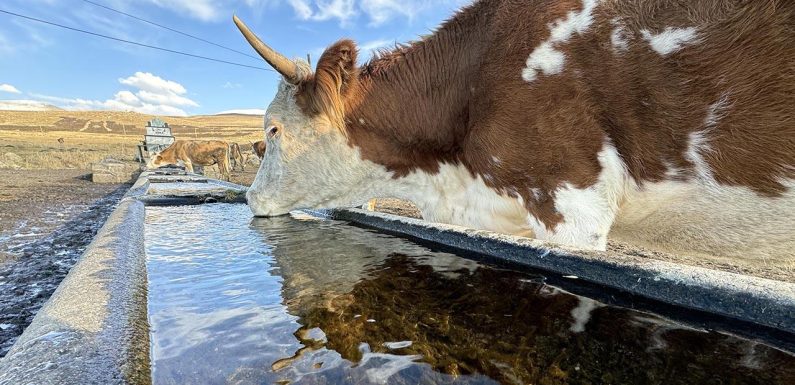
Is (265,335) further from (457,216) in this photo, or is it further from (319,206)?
(319,206)

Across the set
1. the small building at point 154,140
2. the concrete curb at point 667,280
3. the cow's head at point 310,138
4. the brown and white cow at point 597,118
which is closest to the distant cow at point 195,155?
the small building at point 154,140

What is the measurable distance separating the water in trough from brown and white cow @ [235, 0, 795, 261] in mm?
644

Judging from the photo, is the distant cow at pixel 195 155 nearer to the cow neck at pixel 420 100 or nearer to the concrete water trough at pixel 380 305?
the cow neck at pixel 420 100

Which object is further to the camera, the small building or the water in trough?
the small building

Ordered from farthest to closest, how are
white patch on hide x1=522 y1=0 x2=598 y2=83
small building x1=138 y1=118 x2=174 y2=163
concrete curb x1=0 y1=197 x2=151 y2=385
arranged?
small building x1=138 y1=118 x2=174 y2=163, white patch on hide x1=522 y1=0 x2=598 y2=83, concrete curb x1=0 y1=197 x2=151 y2=385

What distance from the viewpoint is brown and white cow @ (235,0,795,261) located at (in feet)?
5.94

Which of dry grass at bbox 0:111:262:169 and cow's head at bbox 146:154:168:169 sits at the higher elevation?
dry grass at bbox 0:111:262:169

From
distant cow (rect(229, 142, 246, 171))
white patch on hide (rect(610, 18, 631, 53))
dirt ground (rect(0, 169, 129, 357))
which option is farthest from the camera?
distant cow (rect(229, 142, 246, 171))

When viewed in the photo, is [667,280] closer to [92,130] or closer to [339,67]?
[339,67]

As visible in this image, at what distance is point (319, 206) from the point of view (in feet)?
12.2

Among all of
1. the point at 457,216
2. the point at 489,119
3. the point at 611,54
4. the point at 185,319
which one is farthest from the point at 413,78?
the point at 185,319

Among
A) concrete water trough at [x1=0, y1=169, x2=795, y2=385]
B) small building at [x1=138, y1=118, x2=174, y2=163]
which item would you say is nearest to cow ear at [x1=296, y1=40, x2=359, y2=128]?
concrete water trough at [x1=0, y1=169, x2=795, y2=385]

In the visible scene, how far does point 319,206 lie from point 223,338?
2.41 meters

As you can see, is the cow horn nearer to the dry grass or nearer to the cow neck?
the cow neck
